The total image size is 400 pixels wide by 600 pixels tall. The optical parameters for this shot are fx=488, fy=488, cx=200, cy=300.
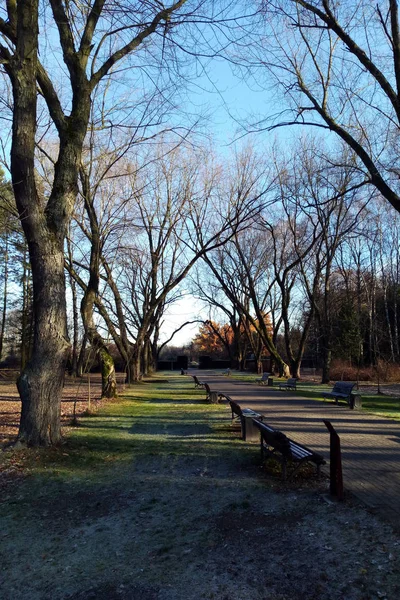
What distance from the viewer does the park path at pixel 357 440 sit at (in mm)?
5688

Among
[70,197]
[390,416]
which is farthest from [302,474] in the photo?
[390,416]

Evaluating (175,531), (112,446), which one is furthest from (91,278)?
(175,531)

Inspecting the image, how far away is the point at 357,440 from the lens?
9156mm

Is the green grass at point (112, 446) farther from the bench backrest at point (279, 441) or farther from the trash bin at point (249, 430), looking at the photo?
the bench backrest at point (279, 441)

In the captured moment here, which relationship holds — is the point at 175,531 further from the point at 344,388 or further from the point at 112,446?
the point at 344,388

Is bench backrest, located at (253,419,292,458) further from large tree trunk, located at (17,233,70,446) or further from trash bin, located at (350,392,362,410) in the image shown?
trash bin, located at (350,392,362,410)

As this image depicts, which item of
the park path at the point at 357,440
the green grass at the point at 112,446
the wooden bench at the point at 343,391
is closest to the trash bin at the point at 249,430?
the green grass at the point at 112,446

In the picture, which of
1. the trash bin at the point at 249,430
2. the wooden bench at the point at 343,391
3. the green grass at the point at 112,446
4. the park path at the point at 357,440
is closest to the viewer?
the park path at the point at 357,440

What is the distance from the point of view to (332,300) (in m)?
46.9

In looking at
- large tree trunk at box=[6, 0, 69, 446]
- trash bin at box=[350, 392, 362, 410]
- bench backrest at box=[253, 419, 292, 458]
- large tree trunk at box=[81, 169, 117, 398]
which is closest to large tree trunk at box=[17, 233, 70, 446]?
large tree trunk at box=[6, 0, 69, 446]

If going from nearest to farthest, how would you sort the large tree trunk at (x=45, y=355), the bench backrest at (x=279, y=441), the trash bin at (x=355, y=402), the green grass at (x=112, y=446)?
the bench backrest at (x=279, y=441), the green grass at (x=112, y=446), the large tree trunk at (x=45, y=355), the trash bin at (x=355, y=402)

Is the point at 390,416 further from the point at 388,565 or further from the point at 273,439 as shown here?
the point at 388,565

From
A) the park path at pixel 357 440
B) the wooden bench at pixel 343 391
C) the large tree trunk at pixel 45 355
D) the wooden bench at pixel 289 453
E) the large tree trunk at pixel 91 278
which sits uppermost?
the large tree trunk at pixel 91 278

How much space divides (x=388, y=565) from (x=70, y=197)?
758 centimetres
